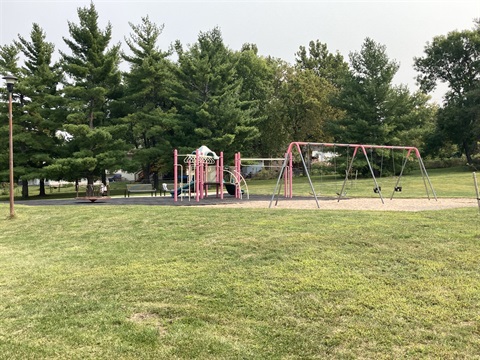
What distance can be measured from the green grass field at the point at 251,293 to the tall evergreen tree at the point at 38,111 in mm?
21804

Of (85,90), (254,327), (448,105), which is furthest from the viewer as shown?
(448,105)

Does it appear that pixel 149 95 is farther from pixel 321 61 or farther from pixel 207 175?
pixel 321 61

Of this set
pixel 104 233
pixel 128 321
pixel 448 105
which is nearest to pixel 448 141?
pixel 448 105

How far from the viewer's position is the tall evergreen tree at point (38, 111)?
26734 millimetres

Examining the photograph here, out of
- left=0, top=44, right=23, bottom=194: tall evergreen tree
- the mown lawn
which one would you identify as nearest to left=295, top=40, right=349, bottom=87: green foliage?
left=0, top=44, right=23, bottom=194: tall evergreen tree

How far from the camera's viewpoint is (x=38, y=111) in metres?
27.0

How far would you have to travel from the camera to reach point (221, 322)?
144 inches

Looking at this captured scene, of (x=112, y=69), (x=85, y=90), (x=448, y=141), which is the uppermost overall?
(x=112, y=69)

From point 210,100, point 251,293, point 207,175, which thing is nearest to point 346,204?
point 207,175

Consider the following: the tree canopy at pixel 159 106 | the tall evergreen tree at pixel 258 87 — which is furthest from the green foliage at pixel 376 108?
the tall evergreen tree at pixel 258 87

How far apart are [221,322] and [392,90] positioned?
3327cm

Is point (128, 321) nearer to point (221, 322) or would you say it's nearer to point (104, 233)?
point (221, 322)

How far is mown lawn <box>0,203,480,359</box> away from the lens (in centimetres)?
326

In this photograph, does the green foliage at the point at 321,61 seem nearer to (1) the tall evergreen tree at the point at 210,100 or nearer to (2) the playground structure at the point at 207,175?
(1) the tall evergreen tree at the point at 210,100
